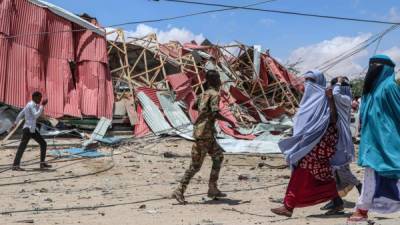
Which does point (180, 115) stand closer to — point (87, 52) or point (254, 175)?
point (87, 52)

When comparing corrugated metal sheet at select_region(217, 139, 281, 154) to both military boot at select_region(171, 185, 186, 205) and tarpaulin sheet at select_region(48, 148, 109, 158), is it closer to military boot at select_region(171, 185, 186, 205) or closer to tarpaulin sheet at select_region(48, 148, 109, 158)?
tarpaulin sheet at select_region(48, 148, 109, 158)

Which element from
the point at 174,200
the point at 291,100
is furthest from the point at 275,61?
the point at 174,200

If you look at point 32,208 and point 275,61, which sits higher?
point 275,61

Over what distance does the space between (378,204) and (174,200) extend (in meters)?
2.70

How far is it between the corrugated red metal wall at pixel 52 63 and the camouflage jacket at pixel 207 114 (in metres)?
6.95

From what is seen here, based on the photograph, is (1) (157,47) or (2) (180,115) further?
(1) (157,47)

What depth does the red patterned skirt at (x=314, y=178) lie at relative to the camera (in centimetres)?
570

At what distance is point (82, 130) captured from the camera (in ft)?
43.6

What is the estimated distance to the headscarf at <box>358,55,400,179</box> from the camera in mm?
4957

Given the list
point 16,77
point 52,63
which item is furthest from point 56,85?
point 16,77

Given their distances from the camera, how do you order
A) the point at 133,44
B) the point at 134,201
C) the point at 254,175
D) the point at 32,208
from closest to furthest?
1. the point at 32,208
2. the point at 134,201
3. the point at 254,175
4. the point at 133,44

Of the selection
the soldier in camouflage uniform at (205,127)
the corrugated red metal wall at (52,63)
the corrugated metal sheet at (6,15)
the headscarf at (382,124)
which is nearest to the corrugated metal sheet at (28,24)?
the corrugated red metal wall at (52,63)

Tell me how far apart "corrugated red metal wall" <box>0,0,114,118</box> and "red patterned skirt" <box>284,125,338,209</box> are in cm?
834

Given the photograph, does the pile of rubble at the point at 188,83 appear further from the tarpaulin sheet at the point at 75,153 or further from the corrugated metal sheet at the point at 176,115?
the tarpaulin sheet at the point at 75,153
